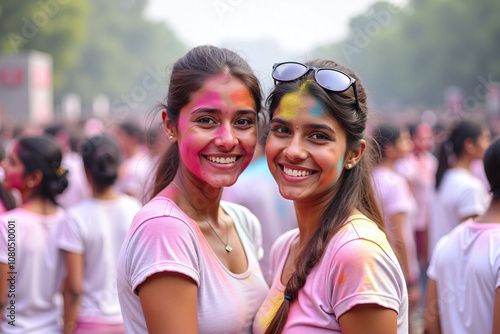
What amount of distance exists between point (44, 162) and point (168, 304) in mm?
2311

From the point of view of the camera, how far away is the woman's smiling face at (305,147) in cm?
238

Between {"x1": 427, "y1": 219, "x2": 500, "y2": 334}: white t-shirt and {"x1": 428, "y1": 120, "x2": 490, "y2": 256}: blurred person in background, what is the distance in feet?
5.31

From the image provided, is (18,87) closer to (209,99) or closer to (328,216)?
(209,99)

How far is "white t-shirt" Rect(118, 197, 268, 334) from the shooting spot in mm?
2213

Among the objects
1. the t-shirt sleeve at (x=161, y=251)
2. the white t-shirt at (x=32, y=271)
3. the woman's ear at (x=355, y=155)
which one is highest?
the woman's ear at (x=355, y=155)

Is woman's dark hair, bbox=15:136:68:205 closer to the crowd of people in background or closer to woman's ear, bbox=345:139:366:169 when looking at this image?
the crowd of people in background

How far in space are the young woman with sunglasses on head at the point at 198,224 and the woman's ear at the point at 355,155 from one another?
1.39 feet

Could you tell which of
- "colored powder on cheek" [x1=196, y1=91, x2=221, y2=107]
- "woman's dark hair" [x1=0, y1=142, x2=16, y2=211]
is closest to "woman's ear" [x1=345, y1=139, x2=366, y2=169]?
"colored powder on cheek" [x1=196, y1=91, x2=221, y2=107]

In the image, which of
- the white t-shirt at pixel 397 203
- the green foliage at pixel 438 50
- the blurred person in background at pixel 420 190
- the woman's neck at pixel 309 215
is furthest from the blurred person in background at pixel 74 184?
the green foliage at pixel 438 50

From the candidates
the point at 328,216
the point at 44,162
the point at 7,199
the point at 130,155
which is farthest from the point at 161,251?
the point at 130,155

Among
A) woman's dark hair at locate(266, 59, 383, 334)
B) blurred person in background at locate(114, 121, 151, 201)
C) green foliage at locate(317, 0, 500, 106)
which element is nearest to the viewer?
woman's dark hair at locate(266, 59, 383, 334)

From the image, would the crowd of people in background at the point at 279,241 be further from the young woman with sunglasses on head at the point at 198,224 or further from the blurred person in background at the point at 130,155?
the blurred person in background at the point at 130,155

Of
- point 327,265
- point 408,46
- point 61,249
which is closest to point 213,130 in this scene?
point 327,265

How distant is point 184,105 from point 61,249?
199cm
